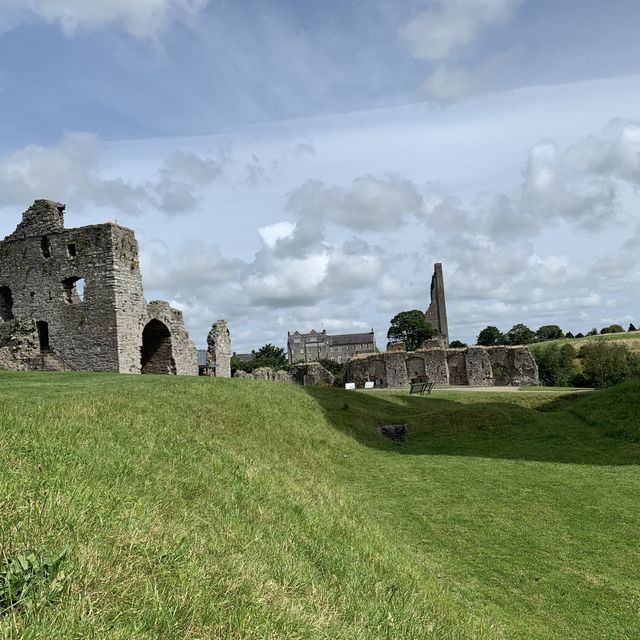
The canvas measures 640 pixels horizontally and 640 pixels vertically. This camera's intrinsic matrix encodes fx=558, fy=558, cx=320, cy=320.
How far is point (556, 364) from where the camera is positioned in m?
59.7

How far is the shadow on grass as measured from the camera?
13.5 metres

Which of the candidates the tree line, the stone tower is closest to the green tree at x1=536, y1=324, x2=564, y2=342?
the tree line

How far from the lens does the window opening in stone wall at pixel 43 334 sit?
2447cm

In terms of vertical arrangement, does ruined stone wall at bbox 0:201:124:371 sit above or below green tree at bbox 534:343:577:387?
above

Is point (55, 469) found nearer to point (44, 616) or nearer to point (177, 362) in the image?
point (44, 616)

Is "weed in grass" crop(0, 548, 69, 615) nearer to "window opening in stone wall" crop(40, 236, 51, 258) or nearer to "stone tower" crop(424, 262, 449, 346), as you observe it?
"window opening in stone wall" crop(40, 236, 51, 258)

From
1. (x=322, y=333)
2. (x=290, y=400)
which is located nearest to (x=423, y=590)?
(x=290, y=400)

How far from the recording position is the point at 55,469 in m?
5.34

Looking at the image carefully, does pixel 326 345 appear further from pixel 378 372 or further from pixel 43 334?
pixel 43 334

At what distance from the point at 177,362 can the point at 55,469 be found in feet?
75.7

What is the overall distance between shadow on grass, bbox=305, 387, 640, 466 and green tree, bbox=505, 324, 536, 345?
280ft

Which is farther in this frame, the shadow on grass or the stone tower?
the stone tower

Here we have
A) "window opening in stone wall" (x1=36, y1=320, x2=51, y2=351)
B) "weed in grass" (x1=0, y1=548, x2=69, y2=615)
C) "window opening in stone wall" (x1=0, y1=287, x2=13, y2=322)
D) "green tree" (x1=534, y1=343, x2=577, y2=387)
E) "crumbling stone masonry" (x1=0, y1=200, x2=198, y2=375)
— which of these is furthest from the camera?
"green tree" (x1=534, y1=343, x2=577, y2=387)

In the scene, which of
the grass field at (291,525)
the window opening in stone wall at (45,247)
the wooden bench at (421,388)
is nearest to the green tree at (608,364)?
the wooden bench at (421,388)
